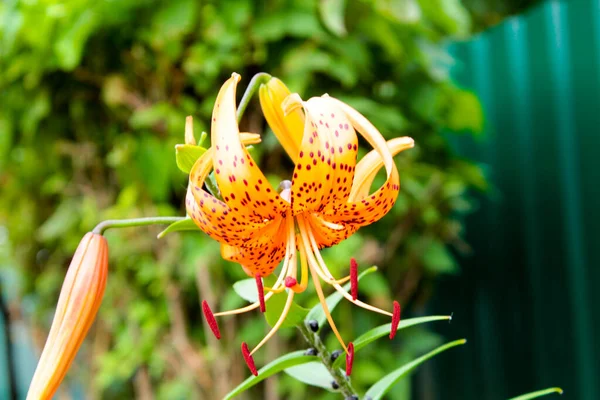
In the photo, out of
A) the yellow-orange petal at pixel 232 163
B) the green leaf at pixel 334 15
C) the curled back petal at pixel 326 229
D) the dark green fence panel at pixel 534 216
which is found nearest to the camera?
the yellow-orange petal at pixel 232 163

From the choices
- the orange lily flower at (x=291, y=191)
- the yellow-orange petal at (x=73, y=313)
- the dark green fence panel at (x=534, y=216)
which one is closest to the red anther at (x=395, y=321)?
the orange lily flower at (x=291, y=191)

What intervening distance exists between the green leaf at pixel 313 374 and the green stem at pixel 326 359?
4 cm

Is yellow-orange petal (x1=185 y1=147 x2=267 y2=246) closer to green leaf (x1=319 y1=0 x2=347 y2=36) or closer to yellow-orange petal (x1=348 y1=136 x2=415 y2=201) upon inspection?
yellow-orange petal (x1=348 y1=136 x2=415 y2=201)

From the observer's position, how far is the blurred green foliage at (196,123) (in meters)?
1.42

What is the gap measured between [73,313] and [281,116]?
10.3 inches

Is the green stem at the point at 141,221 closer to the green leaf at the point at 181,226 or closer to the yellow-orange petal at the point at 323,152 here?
the green leaf at the point at 181,226

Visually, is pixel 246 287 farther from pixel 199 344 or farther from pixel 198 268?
pixel 199 344

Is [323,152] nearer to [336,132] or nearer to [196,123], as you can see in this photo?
[336,132]

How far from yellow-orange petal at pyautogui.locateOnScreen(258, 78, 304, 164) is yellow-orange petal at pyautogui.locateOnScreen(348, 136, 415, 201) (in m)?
0.07

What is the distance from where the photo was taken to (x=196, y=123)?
1487 millimetres

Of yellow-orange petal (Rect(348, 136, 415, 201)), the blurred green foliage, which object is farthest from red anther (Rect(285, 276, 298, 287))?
the blurred green foliage

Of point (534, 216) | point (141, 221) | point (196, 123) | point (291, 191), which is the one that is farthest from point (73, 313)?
point (534, 216)

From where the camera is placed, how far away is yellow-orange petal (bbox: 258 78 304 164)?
583mm

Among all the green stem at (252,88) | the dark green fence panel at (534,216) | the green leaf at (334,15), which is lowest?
the dark green fence panel at (534,216)
